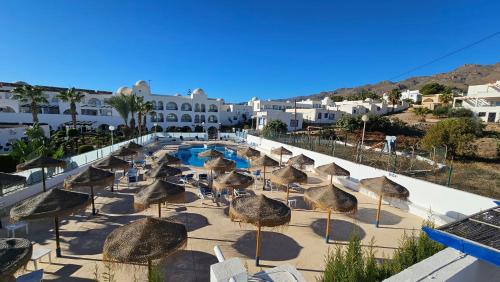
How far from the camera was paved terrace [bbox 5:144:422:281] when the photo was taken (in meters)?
6.43

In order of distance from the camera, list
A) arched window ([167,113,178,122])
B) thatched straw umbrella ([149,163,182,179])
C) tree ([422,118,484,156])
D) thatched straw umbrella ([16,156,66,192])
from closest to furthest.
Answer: thatched straw umbrella ([16,156,66,192]) → thatched straw umbrella ([149,163,182,179]) → tree ([422,118,484,156]) → arched window ([167,113,178,122])

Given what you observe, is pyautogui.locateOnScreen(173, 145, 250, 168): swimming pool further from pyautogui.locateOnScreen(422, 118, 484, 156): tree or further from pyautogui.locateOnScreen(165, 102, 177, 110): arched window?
pyautogui.locateOnScreen(165, 102, 177, 110): arched window

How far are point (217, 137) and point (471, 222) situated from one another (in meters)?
37.6

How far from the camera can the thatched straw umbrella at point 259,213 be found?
6359 mm

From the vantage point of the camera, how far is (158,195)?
26.1 feet

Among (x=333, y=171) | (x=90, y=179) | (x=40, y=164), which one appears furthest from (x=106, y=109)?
(x=333, y=171)

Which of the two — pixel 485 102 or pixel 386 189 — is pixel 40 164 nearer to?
pixel 386 189

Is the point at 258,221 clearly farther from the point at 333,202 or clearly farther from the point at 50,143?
the point at 50,143

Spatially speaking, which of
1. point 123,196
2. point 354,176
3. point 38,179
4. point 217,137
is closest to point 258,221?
point 123,196

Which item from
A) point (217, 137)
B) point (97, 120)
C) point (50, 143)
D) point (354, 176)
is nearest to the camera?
point (354, 176)

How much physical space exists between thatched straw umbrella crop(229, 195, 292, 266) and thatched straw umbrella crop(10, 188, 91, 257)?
447cm

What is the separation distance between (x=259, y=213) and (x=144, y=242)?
2.79m

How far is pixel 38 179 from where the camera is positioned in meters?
12.1

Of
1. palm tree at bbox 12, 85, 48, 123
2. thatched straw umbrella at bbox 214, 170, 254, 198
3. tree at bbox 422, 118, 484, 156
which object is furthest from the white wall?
palm tree at bbox 12, 85, 48, 123
